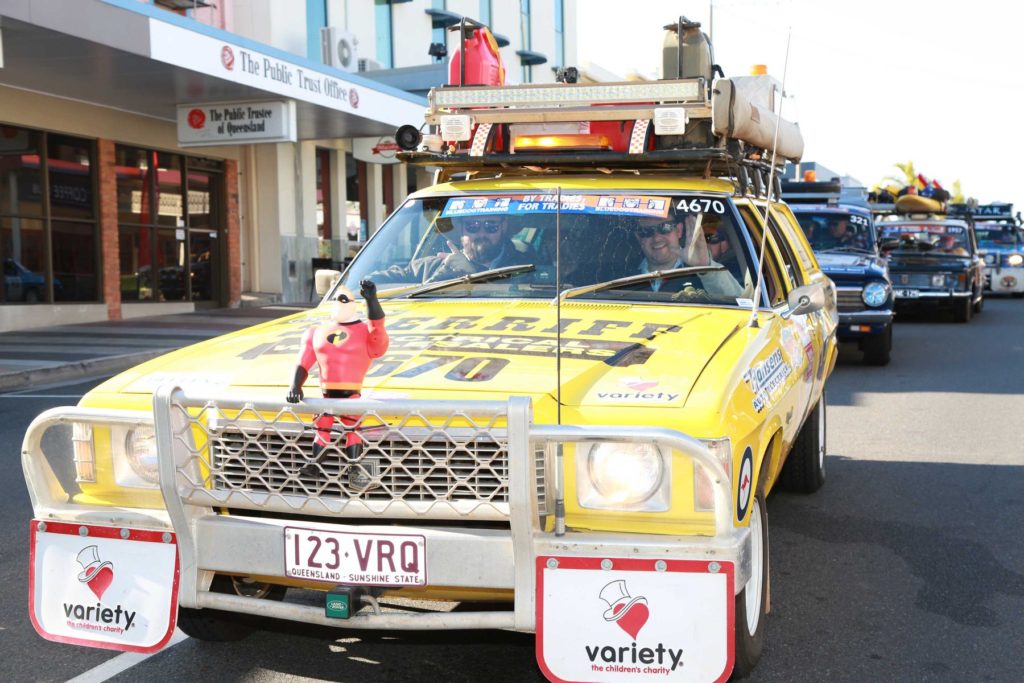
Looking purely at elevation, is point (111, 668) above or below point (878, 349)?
below

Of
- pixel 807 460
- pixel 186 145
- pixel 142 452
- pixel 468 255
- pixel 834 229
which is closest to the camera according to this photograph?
pixel 142 452

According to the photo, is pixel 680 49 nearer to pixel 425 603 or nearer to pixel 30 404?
pixel 425 603

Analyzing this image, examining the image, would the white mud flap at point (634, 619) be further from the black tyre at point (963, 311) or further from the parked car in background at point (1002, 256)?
the parked car in background at point (1002, 256)

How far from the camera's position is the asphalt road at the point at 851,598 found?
4039mm

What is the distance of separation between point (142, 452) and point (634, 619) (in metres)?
1.66

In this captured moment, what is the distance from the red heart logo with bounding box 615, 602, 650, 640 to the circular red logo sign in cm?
1892

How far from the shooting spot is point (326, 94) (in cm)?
2066

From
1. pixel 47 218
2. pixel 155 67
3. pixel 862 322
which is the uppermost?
pixel 155 67

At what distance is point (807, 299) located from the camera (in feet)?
14.8

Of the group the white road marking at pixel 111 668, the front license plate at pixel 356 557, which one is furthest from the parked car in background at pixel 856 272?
the front license plate at pixel 356 557

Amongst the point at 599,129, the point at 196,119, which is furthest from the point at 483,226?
the point at 196,119

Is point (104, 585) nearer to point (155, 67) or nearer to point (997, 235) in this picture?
point (155, 67)

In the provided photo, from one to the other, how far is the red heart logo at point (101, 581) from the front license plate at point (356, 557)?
0.61 meters

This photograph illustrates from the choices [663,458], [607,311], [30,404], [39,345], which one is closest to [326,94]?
[39,345]
